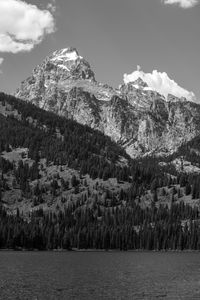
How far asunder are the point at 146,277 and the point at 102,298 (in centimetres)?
4209

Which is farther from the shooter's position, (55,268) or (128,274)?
(55,268)

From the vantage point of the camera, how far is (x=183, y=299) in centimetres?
9625

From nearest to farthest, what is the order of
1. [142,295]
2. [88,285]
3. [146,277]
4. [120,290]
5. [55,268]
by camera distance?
[142,295], [120,290], [88,285], [146,277], [55,268]

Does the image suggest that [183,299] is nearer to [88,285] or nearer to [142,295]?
[142,295]

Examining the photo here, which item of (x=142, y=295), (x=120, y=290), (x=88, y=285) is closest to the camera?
(x=142, y=295)

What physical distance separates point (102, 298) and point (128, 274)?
49.4m

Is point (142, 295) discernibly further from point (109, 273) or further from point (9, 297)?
point (109, 273)

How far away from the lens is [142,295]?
332ft

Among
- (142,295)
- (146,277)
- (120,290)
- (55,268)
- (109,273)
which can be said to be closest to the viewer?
(142,295)

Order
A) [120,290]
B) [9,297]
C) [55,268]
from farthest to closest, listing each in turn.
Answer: [55,268], [120,290], [9,297]

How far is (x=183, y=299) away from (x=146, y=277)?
40647 millimetres

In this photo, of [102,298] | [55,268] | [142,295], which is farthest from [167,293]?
[55,268]

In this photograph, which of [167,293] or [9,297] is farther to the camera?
[167,293]

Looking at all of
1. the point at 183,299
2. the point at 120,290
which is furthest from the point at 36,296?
the point at 183,299
